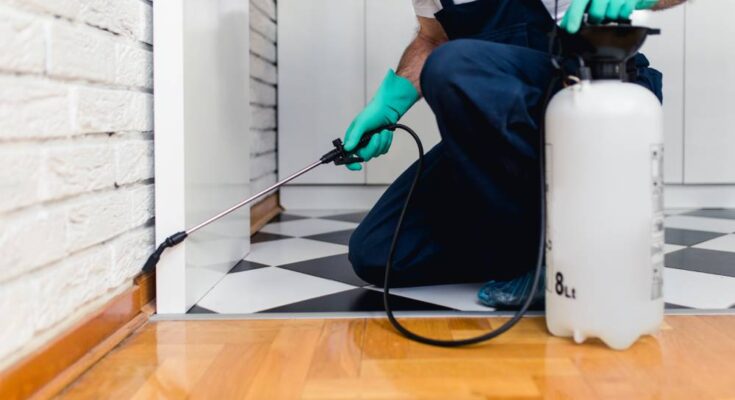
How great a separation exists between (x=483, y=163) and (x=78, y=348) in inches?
25.3

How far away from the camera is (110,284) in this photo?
0.95m

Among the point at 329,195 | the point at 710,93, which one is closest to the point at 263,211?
the point at 329,195

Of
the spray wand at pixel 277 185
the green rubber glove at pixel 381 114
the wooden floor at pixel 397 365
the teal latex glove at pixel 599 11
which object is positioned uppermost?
the teal latex glove at pixel 599 11

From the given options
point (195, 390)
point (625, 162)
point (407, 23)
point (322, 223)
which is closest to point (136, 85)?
point (195, 390)

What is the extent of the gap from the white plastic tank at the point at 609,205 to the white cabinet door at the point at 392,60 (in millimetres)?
1554

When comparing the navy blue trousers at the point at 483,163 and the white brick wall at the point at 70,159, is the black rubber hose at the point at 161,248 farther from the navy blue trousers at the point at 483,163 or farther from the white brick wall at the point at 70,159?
the navy blue trousers at the point at 483,163

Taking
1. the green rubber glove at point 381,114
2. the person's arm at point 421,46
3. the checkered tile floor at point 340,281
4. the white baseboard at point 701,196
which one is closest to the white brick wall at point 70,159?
the checkered tile floor at point 340,281

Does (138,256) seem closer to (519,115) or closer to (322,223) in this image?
(519,115)

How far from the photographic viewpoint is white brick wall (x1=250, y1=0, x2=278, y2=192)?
212 cm

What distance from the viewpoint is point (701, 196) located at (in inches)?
97.0

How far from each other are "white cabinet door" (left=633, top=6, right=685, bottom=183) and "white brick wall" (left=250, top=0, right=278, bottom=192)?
136 centimetres

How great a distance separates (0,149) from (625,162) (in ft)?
2.37

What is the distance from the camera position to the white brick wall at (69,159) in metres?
0.69

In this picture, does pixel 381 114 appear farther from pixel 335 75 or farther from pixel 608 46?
pixel 335 75
